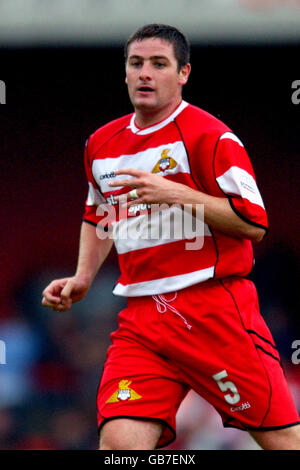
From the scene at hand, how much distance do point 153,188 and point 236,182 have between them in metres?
0.35

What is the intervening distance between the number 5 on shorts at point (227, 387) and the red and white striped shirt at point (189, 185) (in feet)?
1.33

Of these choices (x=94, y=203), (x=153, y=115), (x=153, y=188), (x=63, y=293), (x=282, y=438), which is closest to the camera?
(x=153, y=188)

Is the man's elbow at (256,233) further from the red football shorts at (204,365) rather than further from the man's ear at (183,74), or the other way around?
the man's ear at (183,74)

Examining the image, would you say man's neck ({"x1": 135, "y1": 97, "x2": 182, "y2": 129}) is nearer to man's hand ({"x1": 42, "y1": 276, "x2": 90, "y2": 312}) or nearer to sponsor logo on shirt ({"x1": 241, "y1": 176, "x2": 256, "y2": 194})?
sponsor logo on shirt ({"x1": 241, "y1": 176, "x2": 256, "y2": 194})

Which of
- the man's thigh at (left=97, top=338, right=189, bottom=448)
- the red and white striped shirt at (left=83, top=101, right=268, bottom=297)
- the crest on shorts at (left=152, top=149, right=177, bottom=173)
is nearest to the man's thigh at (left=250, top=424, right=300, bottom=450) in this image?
the man's thigh at (left=97, top=338, right=189, bottom=448)

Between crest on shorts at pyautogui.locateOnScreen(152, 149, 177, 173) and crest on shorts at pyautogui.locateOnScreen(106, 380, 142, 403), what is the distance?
926 mm

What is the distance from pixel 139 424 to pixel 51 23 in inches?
216

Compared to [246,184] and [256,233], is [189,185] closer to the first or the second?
[246,184]

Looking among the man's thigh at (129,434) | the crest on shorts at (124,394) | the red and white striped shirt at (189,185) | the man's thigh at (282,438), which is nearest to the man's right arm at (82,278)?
the red and white striped shirt at (189,185)

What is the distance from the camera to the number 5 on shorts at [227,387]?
3480mm

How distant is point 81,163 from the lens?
9.73 meters

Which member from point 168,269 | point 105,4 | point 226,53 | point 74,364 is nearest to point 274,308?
point 74,364

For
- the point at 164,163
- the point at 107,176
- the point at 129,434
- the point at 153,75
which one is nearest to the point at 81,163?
the point at 107,176

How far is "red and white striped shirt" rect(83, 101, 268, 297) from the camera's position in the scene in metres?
3.45
